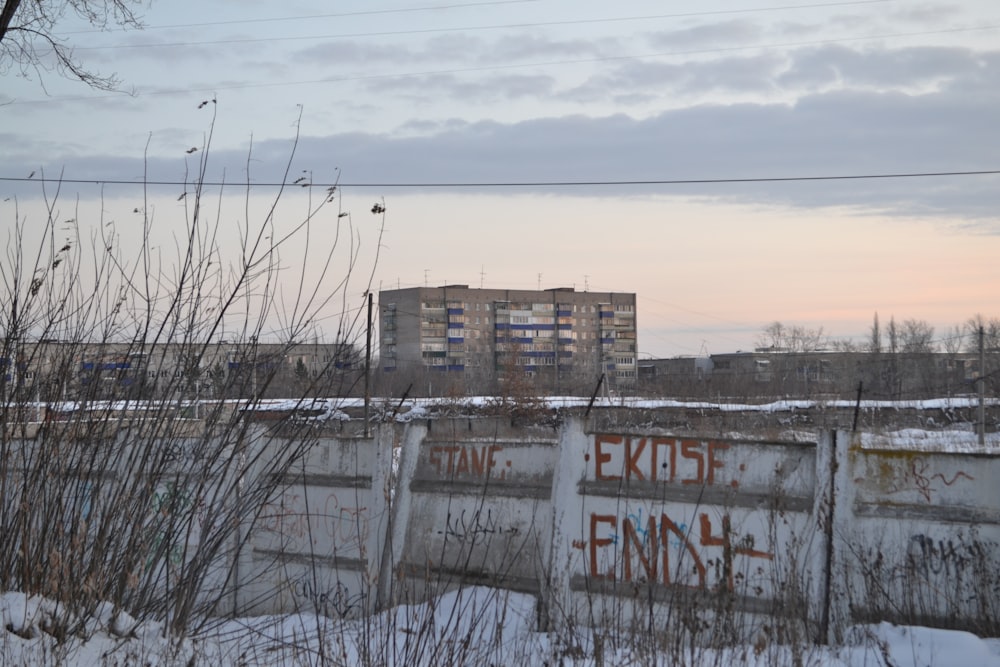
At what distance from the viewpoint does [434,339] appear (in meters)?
116

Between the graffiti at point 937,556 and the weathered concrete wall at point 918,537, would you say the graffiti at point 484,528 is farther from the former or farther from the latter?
the graffiti at point 937,556

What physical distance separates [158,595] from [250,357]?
132 centimetres

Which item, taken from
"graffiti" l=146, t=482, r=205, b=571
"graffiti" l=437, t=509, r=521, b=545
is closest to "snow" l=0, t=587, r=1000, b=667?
"graffiti" l=146, t=482, r=205, b=571

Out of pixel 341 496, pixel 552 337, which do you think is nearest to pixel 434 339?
Answer: pixel 552 337

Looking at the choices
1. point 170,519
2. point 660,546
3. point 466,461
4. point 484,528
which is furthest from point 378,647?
point 466,461

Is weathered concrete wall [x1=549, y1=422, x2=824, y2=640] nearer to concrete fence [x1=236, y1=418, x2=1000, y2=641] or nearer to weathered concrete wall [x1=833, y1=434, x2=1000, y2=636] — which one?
concrete fence [x1=236, y1=418, x2=1000, y2=641]

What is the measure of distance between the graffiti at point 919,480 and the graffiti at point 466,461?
2.90 m

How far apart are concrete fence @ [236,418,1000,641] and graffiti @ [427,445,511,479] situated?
0.04 feet

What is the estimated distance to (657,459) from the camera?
7.44 meters

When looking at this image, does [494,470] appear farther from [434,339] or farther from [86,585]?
[434,339]

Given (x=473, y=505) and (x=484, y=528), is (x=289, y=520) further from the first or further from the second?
(x=484, y=528)

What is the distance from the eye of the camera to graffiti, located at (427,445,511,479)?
8.16m

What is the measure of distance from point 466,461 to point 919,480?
135 inches

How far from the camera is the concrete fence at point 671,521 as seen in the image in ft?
21.9
